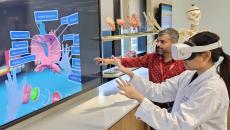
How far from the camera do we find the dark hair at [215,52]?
1.48 m

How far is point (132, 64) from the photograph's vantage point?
2.67 m

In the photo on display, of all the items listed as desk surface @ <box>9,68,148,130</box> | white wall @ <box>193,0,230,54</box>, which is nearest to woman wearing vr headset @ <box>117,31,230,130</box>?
desk surface @ <box>9,68,148,130</box>

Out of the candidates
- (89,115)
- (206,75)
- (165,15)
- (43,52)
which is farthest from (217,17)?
(43,52)

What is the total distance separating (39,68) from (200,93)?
0.95m

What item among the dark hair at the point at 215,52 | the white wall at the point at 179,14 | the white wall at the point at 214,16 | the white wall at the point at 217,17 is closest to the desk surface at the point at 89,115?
the dark hair at the point at 215,52

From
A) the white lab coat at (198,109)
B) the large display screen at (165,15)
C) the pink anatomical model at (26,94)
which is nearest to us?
the white lab coat at (198,109)

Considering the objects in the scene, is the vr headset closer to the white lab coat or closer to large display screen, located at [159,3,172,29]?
the white lab coat

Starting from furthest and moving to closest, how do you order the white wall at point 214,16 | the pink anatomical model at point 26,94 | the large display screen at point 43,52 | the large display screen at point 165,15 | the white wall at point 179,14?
the white wall at point 214,16 < the white wall at point 179,14 < the large display screen at point 165,15 < the pink anatomical model at point 26,94 < the large display screen at point 43,52

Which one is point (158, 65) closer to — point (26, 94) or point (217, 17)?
point (26, 94)

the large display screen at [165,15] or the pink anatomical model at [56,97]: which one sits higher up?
the large display screen at [165,15]

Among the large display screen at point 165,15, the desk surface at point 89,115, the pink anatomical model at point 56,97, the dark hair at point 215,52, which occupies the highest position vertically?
the large display screen at point 165,15

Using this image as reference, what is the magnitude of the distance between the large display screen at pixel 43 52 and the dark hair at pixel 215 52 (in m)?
0.89

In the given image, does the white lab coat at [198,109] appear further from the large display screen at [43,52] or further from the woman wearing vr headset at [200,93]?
the large display screen at [43,52]

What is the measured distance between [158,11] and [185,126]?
2865 millimetres
